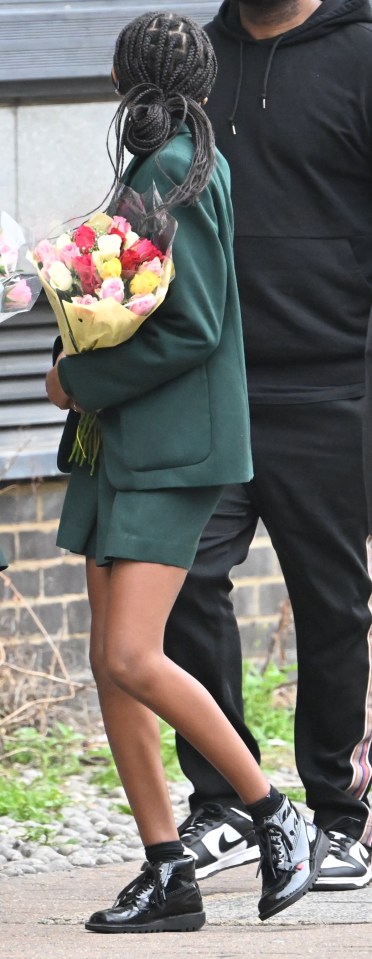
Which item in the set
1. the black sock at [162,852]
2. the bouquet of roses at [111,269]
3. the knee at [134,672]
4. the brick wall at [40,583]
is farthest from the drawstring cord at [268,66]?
the brick wall at [40,583]

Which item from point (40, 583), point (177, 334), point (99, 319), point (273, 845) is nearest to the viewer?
point (99, 319)

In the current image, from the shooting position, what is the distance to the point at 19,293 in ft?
12.6

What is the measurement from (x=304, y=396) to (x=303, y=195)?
0.51 m

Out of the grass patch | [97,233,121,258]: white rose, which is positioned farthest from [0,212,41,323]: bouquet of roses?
the grass patch

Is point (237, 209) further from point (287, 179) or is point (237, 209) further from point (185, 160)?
point (185, 160)

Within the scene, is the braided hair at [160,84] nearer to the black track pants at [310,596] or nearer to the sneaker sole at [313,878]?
the black track pants at [310,596]

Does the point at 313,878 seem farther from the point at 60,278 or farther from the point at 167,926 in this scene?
the point at 60,278

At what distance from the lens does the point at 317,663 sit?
4.68 m

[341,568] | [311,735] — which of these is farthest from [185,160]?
[311,735]

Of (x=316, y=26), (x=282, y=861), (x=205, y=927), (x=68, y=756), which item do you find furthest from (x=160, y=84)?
(x=68, y=756)

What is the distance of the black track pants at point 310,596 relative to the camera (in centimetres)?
459

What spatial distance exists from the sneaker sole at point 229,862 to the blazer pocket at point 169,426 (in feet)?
4.10

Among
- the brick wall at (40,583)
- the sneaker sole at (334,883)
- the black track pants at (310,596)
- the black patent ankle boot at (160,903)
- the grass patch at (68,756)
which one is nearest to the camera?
the black patent ankle boot at (160,903)

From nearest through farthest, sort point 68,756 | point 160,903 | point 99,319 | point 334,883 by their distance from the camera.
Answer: point 99,319 < point 160,903 < point 334,883 < point 68,756
